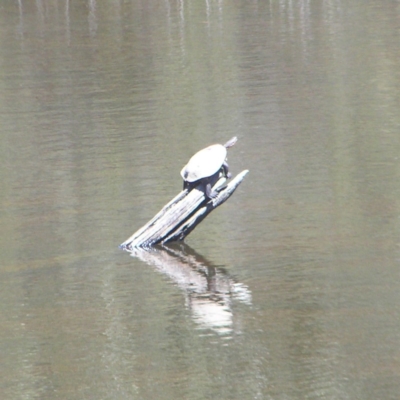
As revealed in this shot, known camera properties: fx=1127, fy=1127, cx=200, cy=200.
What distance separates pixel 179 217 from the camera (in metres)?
13.5

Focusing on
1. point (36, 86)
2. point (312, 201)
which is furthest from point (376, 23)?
point (312, 201)

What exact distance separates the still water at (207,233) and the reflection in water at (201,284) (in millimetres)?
33

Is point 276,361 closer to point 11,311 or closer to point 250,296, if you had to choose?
point 250,296

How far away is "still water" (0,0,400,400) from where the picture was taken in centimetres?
955

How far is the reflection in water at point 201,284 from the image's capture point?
10805 millimetres

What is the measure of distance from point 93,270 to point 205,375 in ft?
12.0

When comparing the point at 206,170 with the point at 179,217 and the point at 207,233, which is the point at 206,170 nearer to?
the point at 179,217

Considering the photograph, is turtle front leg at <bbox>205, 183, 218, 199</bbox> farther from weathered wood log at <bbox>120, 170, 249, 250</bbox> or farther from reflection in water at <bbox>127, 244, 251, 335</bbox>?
reflection in water at <bbox>127, 244, 251, 335</bbox>

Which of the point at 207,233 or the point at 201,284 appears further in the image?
the point at 207,233

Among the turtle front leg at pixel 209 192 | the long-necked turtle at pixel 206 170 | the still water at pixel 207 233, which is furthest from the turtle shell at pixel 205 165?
the still water at pixel 207 233

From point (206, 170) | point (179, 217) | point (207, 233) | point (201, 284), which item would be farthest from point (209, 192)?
point (201, 284)

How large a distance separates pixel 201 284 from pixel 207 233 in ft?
7.05

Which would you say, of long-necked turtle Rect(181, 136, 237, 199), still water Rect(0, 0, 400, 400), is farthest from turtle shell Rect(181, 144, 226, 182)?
still water Rect(0, 0, 400, 400)

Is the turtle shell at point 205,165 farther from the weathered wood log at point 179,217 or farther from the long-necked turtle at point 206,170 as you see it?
the weathered wood log at point 179,217
